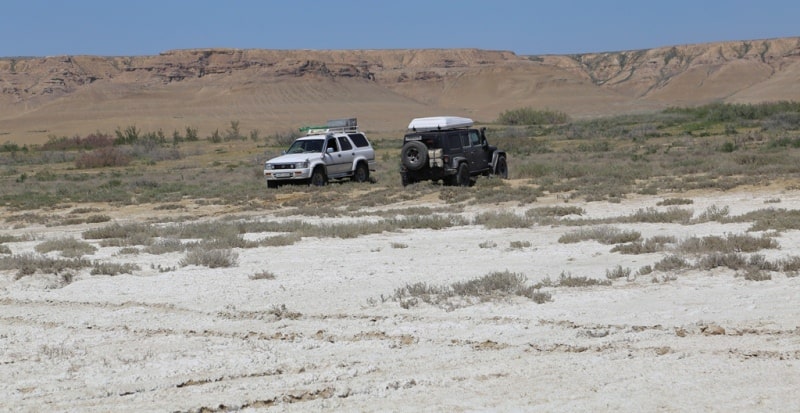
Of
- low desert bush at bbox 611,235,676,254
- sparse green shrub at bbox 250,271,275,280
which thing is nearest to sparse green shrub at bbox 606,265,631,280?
low desert bush at bbox 611,235,676,254

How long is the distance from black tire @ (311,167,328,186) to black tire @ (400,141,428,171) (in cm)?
306

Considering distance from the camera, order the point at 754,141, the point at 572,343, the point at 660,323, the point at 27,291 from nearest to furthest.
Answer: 1. the point at 572,343
2. the point at 660,323
3. the point at 27,291
4. the point at 754,141

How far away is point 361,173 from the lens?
30.1 m

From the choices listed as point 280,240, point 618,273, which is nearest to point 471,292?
point 618,273

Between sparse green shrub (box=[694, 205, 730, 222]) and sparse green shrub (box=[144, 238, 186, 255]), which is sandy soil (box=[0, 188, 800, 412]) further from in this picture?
sparse green shrub (box=[694, 205, 730, 222])

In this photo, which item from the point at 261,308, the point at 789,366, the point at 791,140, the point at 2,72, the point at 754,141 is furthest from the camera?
the point at 2,72

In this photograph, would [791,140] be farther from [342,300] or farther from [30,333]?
[30,333]

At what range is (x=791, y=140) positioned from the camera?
38.8 m

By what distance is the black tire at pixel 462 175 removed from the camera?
26.3m

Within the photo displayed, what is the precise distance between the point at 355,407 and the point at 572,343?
7.86 ft

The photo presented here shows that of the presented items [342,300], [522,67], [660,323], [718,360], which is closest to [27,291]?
[342,300]

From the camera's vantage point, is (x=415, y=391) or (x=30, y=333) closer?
(x=415, y=391)

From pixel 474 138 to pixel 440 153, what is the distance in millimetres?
1789

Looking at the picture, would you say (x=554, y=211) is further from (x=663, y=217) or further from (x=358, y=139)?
(x=358, y=139)
